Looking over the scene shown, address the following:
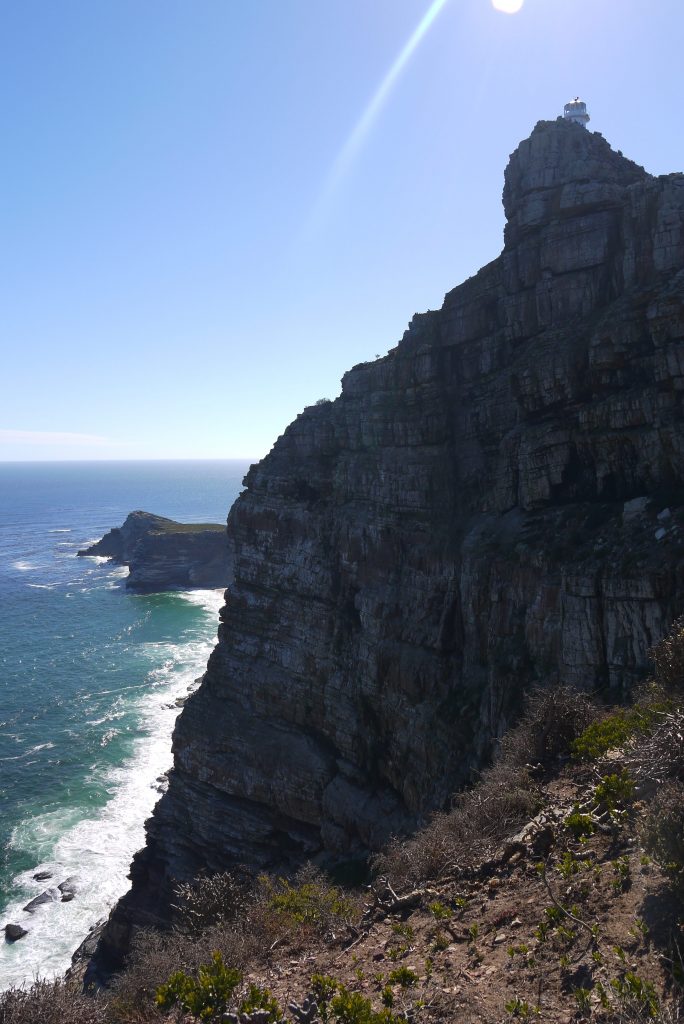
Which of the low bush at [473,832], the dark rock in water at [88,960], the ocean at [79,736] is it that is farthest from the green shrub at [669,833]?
the dark rock in water at [88,960]

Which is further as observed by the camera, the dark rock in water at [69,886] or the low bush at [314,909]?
the dark rock in water at [69,886]

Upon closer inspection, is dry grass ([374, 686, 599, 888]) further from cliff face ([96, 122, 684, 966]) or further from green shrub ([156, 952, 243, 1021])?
cliff face ([96, 122, 684, 966])

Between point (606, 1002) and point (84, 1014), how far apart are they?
355 inches

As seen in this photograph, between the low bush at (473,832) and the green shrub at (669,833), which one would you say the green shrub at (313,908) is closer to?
the low bush at (473,832)

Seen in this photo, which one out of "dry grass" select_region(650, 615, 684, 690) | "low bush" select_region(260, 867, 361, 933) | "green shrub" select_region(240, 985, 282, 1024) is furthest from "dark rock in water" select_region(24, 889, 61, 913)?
"dry grass" select_region(650, 615, 684, 690)

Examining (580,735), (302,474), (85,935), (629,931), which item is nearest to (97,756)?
(85,935)

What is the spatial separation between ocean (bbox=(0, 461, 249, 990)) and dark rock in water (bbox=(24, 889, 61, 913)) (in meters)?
0.34

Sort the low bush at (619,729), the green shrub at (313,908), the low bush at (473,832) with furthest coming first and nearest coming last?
the low bush at (619,729) < the low bush at (473,832) < the green shrub at (313,908)

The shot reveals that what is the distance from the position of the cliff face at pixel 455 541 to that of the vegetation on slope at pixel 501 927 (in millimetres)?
9306

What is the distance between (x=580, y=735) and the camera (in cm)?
1622

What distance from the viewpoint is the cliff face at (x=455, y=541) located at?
24.6 metres

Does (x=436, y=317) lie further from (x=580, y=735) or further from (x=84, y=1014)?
(x=84, y=1014)

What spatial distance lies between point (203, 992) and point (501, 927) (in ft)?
15.8

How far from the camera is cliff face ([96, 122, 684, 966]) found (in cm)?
2459
